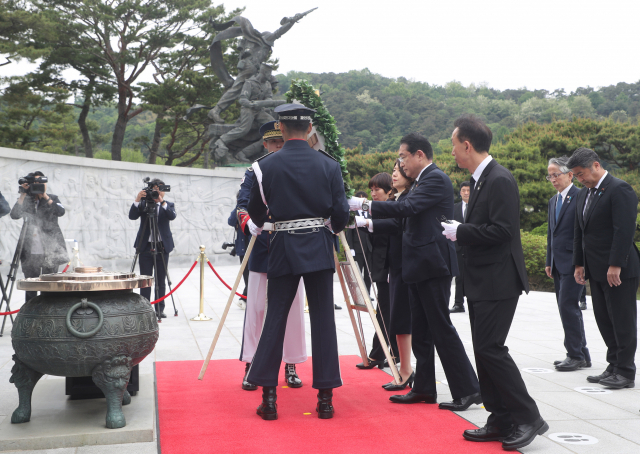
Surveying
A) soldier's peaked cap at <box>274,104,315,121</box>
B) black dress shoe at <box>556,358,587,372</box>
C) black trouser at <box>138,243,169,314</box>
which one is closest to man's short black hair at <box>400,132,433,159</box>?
soldier's peaked cap at <box>274,104,315,121</box>

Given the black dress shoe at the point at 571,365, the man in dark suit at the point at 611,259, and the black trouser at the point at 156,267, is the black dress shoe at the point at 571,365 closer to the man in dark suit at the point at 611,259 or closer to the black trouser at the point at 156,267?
the man in dark suit at the point at 611,259

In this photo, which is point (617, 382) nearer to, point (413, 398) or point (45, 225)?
point (413, 398)

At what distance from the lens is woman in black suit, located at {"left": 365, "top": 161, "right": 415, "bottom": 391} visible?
429 centimetres

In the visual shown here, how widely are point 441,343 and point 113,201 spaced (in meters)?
13.4

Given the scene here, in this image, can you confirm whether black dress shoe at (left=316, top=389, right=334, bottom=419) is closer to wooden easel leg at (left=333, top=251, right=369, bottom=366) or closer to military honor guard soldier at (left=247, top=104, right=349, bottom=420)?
military honor guard soldier at (left=247, top=104, right=349, bottom=420)

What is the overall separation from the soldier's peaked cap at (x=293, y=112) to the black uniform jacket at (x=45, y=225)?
399cm

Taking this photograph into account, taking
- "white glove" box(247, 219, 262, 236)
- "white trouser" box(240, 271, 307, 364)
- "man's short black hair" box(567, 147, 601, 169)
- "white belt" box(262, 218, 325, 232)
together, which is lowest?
"white trouser" box(240, 271, 307, 364)

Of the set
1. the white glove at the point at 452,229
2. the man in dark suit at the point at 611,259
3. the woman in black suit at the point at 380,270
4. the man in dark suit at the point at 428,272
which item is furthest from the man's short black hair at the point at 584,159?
the white glove at the point at 452,229

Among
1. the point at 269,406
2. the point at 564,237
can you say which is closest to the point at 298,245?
the point at 269,406

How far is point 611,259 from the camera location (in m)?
4.33

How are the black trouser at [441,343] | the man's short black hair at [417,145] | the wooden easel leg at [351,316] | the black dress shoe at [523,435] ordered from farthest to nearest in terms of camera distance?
the wooden easel leg at [351,316] < the man's short black hair at [417,145] < the black trouser at [441,343] < the black dress shoe at [523,435]

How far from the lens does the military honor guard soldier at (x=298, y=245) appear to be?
141 inches

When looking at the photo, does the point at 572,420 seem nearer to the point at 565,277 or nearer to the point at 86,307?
the point at 565,277

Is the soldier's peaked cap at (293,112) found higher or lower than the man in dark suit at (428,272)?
higher
